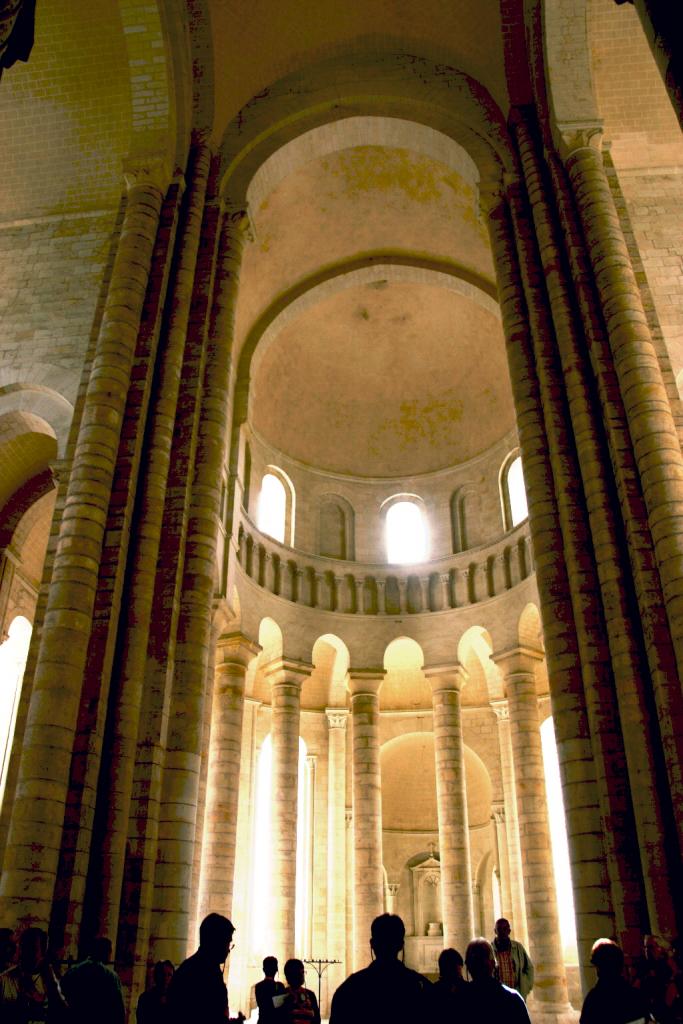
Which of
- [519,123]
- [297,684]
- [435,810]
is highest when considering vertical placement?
[519,123]

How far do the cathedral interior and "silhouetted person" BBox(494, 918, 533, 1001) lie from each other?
621 millimetres

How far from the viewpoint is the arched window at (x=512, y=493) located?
1933 centimetres

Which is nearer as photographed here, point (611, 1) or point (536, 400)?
point (536, 400)

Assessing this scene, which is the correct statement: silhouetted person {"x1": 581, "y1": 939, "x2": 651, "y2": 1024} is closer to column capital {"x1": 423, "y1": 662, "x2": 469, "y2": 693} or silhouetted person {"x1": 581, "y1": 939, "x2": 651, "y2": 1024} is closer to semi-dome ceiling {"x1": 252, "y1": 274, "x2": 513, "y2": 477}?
column capital {"x1": 423, "y1": 662, "x2": 469, "y2": 693}

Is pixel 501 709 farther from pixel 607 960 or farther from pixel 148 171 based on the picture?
pixel 607 960

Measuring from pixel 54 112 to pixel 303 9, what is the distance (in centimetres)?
468

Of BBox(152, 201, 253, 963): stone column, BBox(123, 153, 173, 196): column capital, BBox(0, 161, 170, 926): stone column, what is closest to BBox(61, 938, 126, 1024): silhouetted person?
BBox(0, 161, 170, 926): stone column

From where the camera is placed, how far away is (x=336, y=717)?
71.2 ft

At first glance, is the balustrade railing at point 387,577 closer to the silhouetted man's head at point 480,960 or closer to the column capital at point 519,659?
the column capital at point 519,659

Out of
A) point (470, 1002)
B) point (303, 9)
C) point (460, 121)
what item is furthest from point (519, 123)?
point (470, 1002)

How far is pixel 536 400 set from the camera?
10.5 meters

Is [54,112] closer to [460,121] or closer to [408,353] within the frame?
[460,121]

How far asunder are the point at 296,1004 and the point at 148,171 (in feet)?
35.9

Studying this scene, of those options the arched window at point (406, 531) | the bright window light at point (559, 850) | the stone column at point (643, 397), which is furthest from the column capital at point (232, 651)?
the stone column at point (643, 397)
